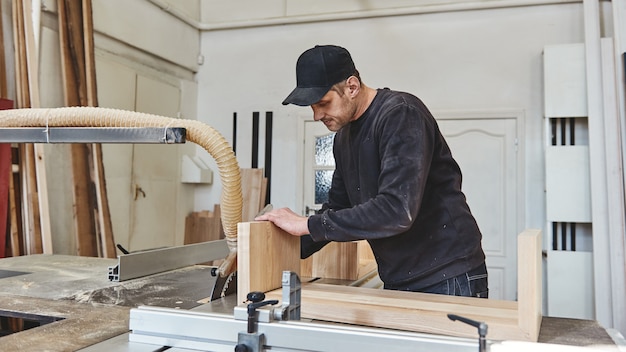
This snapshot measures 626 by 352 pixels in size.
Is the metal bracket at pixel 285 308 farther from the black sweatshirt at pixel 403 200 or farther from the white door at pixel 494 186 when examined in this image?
the white door at pixel 494 186

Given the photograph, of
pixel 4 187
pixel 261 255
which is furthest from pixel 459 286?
pixel 4 187

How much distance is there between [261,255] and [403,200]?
1.22 feet

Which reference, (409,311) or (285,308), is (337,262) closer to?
(409,311)

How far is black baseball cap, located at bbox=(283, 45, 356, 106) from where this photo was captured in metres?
1.41

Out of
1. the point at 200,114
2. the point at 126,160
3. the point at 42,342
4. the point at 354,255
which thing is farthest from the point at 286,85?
the point at 42,342

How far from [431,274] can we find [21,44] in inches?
112

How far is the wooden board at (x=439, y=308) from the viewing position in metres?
0.99

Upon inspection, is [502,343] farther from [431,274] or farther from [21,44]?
[21,44]

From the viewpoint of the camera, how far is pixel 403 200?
1.24 meters

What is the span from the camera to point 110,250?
345cm

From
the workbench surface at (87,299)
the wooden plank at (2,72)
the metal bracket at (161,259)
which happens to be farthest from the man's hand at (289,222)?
the wooden plank at (2,72)

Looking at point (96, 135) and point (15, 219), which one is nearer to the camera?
point (96, 135)

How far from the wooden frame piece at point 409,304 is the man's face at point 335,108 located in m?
0.39

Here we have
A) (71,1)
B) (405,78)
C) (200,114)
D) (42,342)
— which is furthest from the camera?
(200,114)
